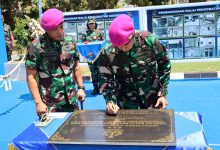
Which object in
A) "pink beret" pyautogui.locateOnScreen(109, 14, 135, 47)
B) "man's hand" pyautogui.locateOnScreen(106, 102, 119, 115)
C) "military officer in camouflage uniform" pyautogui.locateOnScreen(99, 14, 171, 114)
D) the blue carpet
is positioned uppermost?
"pink beret" pyautogui.locateOnScreen(109, 14, 135, 47)

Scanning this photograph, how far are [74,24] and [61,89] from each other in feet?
23.5

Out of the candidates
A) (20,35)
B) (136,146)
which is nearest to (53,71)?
(136,146)

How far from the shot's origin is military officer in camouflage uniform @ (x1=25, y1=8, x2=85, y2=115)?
3123 millimetres

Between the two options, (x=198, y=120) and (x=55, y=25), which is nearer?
(x=198, y=120)

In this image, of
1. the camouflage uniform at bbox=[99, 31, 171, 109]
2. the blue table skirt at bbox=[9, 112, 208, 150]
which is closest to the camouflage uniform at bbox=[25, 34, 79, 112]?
the camouflage uniform at bbox=[99, 31, 171, 109]

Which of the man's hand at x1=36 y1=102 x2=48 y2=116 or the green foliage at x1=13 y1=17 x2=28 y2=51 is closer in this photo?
the man's hand at x1=36 y1=102 x2=48 y2=116

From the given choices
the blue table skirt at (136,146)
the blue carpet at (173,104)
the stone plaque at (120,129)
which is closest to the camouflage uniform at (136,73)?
the stone plaque at (120,129)

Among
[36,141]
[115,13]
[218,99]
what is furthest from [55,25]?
[115,13]

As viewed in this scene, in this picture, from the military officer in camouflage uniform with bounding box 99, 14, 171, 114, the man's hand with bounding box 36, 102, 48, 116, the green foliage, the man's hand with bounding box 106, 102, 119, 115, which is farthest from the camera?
the green foliage

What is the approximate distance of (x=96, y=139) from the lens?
210cm

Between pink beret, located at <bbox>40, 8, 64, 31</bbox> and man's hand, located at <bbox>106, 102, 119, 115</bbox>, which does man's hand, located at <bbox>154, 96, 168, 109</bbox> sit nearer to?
man's hand, located at <bbox>106, 102, 119, 115</bbox>

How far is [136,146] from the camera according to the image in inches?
79.4

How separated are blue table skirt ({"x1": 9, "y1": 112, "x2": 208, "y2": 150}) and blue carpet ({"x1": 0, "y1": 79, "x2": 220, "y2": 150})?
6.95ft

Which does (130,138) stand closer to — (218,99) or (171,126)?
(171,126)
